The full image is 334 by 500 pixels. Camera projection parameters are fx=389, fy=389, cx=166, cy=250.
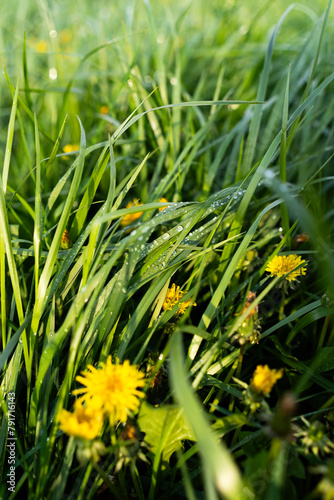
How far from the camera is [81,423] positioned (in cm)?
49

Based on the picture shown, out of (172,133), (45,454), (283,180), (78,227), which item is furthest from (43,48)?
(45,454)

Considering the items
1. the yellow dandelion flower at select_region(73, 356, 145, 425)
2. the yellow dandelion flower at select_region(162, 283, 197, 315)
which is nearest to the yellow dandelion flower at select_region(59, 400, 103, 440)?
the yellow dandelion flower at select_region(73, 356, 145, 425)

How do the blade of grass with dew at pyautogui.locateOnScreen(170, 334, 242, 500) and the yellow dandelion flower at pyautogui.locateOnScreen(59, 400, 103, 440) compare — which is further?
the yellow dandelion flower at pyautogui.locateOnScreen(59, 400, 103, 440)

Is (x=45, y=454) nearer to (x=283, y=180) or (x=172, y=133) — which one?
(x=283, y=180)

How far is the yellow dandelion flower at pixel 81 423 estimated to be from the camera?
453mm

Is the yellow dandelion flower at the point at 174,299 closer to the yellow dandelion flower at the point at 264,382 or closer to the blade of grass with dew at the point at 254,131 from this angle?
the yellow dandelion flower at the point at 264,382

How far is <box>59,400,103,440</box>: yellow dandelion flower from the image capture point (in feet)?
1.49

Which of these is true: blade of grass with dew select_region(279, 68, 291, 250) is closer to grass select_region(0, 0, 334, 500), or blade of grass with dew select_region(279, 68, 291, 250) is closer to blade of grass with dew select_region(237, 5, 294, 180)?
grass select_region(0, 0, 334, 500)

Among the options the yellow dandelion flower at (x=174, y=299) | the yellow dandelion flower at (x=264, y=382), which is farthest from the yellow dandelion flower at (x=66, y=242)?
the yellow dandelion flower at (x=264, y=382)

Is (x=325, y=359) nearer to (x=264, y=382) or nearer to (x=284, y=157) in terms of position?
(x=264, y=382)

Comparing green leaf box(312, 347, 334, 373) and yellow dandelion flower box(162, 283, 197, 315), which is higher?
yellow dandelion flower box(162, 283, 197, 315)

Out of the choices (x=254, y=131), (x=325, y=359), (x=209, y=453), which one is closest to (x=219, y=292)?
(x=325, y=359)

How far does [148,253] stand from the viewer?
71 cm

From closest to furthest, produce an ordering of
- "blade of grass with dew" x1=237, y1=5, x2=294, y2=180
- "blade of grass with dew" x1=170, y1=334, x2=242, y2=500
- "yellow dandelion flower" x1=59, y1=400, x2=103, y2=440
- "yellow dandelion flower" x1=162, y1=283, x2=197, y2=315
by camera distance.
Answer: "blade of grass with dew" x1=170, y1=334, x2=242, y2=500 → "yellow dandelion flower" x1=59, y1=400, x2=103, y2=440 → "yellow dandelion flower" x1=162, y1=283, x2=197, y2=315 → "blade of grass with dew" x1=237, y1=5, x2=294, y2=180
